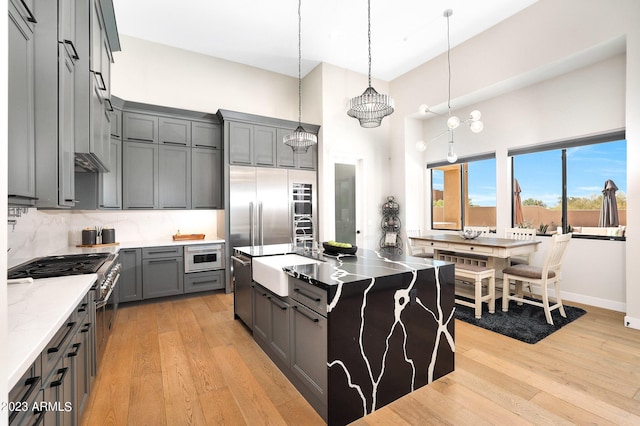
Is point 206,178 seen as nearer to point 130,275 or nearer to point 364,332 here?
point 130,275

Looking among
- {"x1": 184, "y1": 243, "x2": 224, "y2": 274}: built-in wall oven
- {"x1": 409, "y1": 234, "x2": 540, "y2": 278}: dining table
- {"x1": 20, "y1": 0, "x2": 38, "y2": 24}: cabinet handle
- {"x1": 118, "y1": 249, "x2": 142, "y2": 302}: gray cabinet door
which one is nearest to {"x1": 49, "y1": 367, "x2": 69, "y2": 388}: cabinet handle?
{"x1": 20, "y1": 0, "x2": 38, "y2": 24}: cabinet handle

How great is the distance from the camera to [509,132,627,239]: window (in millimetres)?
4062

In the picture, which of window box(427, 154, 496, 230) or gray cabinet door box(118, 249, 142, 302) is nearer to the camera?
gray cabinet door box(118, 249, 142, 302)

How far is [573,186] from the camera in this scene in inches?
175

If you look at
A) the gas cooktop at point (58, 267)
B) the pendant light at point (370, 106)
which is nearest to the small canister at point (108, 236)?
the gas cooktop at point (58, 267)

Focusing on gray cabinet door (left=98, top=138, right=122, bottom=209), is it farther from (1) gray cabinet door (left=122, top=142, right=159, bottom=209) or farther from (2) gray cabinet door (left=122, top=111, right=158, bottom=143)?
(2) gray cabinet door (left=122, top=111, right=158, bottom=143)

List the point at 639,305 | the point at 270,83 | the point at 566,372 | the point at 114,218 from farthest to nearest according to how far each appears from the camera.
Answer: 1. the point at 270,83
2. the point at 114,218
3. the point at 639,305
4. the point at 566,372

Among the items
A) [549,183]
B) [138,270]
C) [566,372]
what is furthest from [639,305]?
[138,270]

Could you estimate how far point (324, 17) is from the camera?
445 centimetres

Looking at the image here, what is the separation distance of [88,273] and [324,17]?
438cm

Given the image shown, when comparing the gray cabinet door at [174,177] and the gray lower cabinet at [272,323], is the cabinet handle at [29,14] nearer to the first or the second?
the gray lower cabinet at [272,323]

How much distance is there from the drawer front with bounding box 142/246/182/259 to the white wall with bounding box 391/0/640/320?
508 centimetres

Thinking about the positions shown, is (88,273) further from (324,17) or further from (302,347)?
(324,17)

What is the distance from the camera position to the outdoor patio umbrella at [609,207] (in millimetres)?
4078
